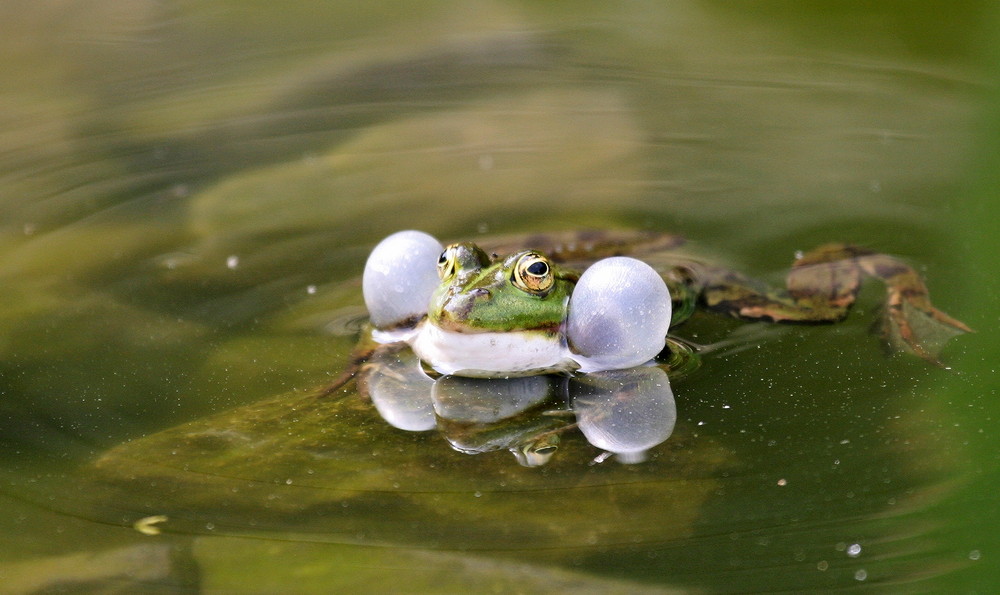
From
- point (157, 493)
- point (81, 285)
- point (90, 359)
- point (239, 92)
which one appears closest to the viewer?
point (157, 493)

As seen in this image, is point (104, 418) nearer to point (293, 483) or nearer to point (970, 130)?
point (293, 483)

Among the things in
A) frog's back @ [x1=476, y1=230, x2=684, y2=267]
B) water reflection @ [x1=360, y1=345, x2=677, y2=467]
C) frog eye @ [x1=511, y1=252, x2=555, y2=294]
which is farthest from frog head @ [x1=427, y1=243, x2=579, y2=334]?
frog's back @ [x1=476, y1=230, x2=684, y2=267]

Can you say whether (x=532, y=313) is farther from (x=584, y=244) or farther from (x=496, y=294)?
(x=584, y=244)

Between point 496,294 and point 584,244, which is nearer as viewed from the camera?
point 496,294

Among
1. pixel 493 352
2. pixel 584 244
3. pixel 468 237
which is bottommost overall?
pixel 493 352

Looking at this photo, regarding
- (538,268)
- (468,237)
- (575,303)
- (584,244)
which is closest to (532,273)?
(538,268)

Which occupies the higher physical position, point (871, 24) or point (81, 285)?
point (871, 24)

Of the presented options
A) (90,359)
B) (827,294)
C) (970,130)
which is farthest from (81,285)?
(970,130)

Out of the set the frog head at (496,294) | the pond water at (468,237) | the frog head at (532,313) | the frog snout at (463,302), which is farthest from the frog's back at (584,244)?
the frog snout at (463,302)
